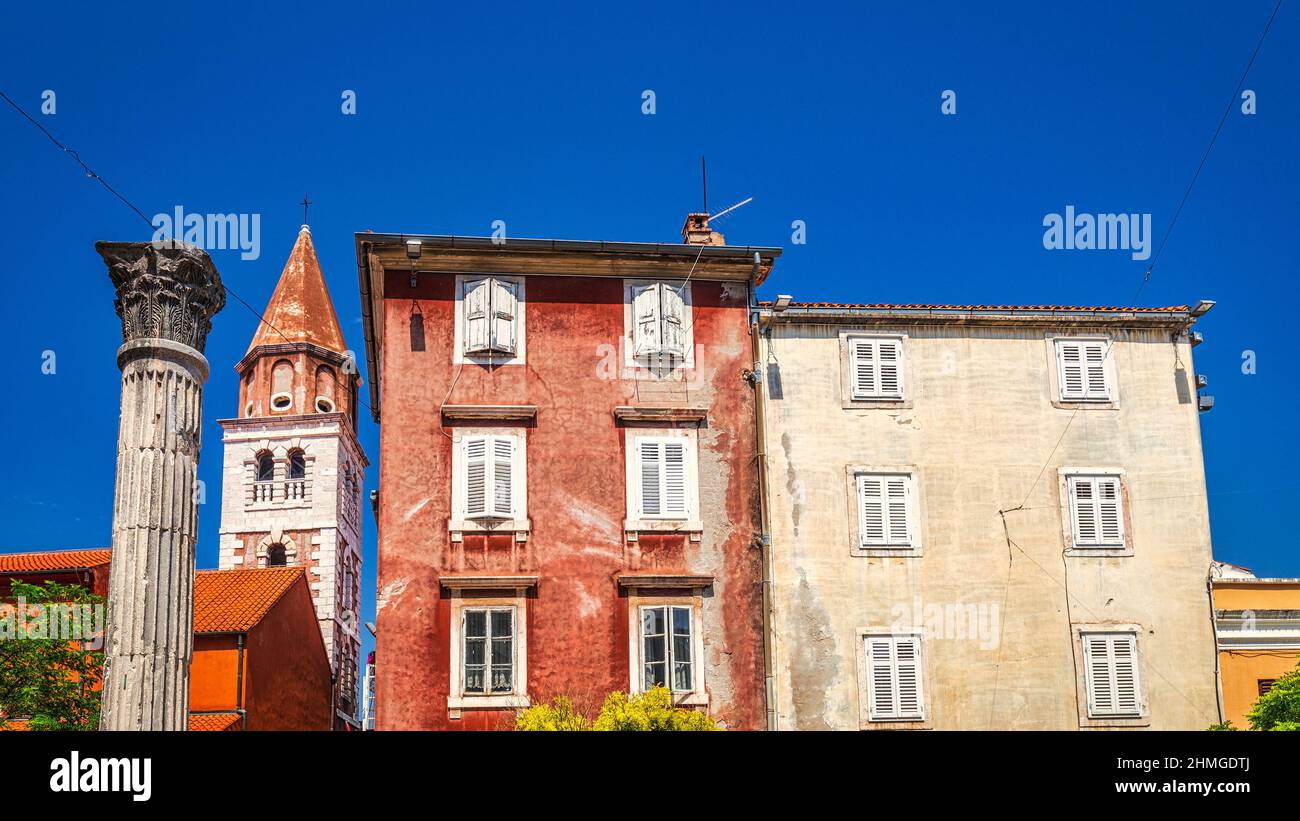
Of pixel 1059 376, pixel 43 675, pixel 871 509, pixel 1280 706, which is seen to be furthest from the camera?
pixel 43 675

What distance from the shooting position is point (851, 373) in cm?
3088

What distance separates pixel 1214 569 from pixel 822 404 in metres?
9.10

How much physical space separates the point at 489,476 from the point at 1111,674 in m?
13.4

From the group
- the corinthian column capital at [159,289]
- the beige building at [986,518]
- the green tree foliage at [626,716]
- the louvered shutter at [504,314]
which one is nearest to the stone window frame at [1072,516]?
the beige building at [986,518]

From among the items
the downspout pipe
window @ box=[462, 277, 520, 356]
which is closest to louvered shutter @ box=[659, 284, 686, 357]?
the downspout pipe

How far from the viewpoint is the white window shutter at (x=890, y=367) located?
30.8m

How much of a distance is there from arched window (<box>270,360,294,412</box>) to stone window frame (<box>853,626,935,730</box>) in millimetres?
46216

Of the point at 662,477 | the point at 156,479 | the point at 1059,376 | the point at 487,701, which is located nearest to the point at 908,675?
the point at 662,477

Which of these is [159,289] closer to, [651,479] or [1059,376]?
[651,479]

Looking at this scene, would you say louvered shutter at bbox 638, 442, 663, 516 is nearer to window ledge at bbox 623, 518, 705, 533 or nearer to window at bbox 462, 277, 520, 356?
window ledge at bbox 623, 518, 705, 533

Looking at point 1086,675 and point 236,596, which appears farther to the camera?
point 236,596

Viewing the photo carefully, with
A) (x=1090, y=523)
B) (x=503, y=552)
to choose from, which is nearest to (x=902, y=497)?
(x=1090, y=523)

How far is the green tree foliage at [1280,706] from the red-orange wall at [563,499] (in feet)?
30.7
